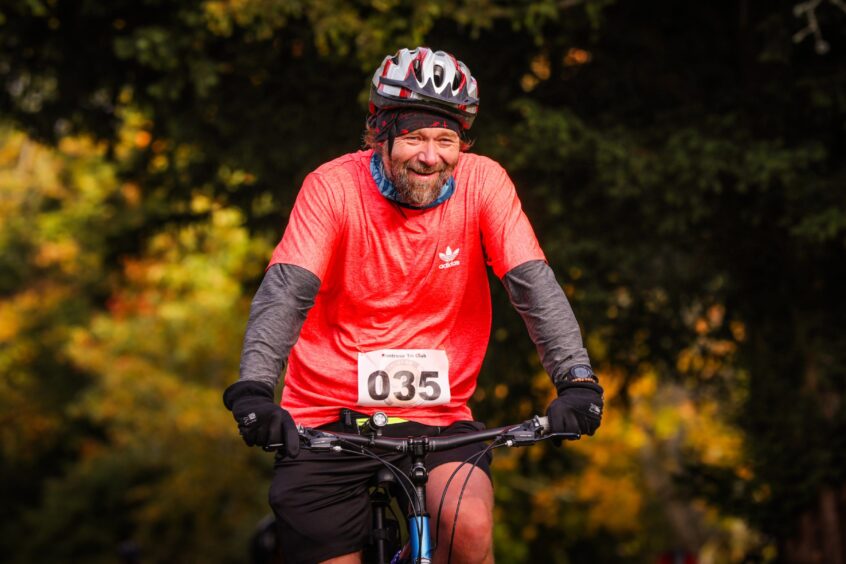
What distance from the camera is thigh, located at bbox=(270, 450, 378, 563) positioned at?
3.95m

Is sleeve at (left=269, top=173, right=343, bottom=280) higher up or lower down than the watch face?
higher up

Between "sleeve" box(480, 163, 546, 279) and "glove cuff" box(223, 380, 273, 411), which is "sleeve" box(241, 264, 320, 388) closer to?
"glove cuff" box(223, 380, 273, 411)

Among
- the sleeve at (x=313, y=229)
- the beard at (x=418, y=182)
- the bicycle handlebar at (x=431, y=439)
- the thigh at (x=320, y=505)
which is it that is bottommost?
the thigh at (x=320, y=505)

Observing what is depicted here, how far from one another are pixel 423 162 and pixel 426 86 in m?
0.26

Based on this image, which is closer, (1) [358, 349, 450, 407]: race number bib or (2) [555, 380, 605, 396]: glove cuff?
(2) [555, 380, 605, 396]: glove cuff

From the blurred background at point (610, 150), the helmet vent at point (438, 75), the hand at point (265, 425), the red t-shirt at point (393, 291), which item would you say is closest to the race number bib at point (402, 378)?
the red t-shirt at point (393, 291)

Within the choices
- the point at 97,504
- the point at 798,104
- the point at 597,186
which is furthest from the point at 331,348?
the point at 97,504

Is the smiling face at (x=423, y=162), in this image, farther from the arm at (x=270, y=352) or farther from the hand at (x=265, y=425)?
the hand at (x=265, y=425)

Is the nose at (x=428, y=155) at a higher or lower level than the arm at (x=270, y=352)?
higher

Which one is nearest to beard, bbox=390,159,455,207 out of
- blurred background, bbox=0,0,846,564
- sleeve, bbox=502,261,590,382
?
sleeve, bbox=502,261,590,382

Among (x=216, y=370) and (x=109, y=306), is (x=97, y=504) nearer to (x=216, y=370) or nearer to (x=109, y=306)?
(x=109, y=306)

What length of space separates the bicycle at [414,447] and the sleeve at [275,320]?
234 millimetres

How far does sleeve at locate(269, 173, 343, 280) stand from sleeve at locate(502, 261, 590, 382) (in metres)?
0.58

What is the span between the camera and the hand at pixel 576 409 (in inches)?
146
